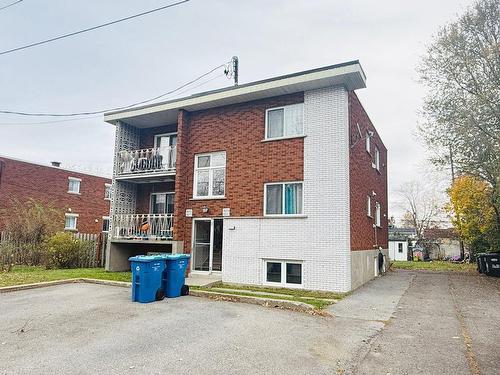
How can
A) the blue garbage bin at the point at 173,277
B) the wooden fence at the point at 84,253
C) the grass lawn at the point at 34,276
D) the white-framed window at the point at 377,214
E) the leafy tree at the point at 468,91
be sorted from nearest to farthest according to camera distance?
the blue garbage bin at the point at 173,277
the grass lawn at the point at 34,276
the leafy tree at the point at 468,91
the wooden fence at the point at 84,253
the white-framed window at the point at 377,214

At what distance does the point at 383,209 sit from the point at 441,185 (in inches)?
591

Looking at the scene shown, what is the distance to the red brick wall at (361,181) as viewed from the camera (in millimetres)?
12406

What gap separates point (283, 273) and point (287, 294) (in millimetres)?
1549

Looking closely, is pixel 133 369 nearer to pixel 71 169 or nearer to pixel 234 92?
pixel 234 92

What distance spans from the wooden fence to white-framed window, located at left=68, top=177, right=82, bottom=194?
12.4 metres

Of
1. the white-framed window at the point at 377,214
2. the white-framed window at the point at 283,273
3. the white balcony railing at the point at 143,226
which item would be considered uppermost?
the white-framed window at the point at 377,214

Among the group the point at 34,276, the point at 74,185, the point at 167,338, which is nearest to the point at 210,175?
the point at 34,276

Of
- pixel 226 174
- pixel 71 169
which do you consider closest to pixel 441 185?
pixel 226 174

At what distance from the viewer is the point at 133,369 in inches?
184

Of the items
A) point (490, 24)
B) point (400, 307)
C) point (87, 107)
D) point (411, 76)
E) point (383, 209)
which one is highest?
point (490, 24)

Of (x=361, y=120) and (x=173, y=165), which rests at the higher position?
(x=361, y=120)

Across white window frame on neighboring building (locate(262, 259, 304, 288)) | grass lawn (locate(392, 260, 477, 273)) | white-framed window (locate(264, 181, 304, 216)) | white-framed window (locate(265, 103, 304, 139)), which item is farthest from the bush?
grass lawn (locate(392, 260, 477, 273))

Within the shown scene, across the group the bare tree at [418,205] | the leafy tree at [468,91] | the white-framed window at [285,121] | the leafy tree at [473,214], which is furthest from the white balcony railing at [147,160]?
the bare tree at [418,205]

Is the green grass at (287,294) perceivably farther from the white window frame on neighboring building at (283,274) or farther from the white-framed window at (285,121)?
the white-framed window at (285,121)
